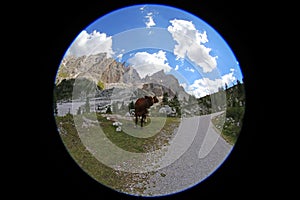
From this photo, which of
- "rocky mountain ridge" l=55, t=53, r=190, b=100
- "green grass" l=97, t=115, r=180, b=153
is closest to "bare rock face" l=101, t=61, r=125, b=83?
"rocky mountain ridge" l=55, t=53, r=190, b=100

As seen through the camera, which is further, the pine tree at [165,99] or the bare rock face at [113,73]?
the pine tree at [165,99]

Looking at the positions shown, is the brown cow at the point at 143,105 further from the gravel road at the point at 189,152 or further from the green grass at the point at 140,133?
the gravel road at the point at 189,152

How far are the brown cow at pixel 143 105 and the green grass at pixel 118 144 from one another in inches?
7.6

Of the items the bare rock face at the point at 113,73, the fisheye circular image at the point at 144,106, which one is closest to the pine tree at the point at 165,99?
A: the fisheye circular image at the point at 144,106

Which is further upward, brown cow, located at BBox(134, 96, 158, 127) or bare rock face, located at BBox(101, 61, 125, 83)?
bare rock face, located at BBox(101, 61, 125, 83)

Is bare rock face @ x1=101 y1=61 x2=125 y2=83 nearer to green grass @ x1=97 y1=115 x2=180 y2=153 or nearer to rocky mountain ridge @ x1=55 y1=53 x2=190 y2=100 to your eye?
rocky mountain ridge @ x1=55 y1=53 x2=190 y2=100

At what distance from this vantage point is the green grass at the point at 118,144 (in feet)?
4.97

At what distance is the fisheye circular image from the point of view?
1399 mm

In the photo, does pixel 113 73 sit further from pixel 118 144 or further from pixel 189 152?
pixel 189 152

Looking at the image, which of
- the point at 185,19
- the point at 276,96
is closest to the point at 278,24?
the point at 276,96

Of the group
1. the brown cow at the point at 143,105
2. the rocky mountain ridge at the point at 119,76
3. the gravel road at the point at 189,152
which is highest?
the rocky mountain ridge at the point at 119,76

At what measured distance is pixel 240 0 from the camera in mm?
995

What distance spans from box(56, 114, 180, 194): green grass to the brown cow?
19cm

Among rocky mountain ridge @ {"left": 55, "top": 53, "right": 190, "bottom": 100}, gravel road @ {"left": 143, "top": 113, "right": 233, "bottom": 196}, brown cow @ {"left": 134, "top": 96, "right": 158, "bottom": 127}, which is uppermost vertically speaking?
rocky mountain ridge @ {"left": 55, "top": 53, "right": 190, "bottom": 100}
